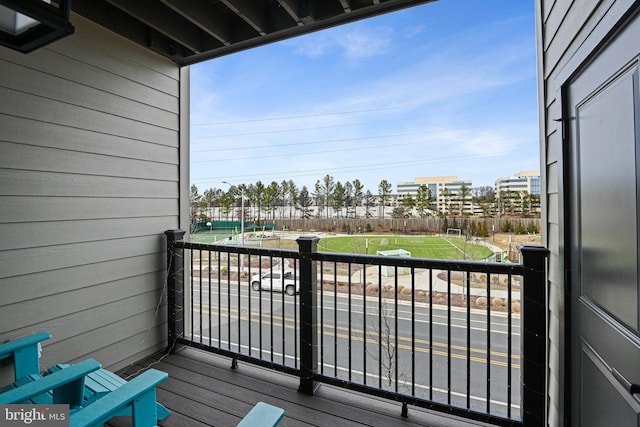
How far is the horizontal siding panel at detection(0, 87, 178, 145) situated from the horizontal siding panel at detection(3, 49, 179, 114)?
0.19 m

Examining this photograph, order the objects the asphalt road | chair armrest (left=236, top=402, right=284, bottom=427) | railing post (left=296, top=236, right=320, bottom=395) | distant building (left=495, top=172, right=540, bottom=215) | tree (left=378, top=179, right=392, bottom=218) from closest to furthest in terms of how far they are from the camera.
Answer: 1. chair armrest (left=236, top=402, right=284, bottom=427)
2. railing post (left=296, top=236, right=320, bottom=395)
3. distant building (left=495, top=172, right=540, bottom=215)
4. the asphalt road
5. tree (left=378, top=179, right=392, bottom=218)

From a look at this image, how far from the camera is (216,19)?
Answer: 7.93 feet

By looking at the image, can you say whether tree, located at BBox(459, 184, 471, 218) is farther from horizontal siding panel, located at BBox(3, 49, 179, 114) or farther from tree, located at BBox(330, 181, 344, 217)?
horizontal siding panel, located at BBox(3, 49, 179, 114)

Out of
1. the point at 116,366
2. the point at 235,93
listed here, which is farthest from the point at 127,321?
the point at 235,93

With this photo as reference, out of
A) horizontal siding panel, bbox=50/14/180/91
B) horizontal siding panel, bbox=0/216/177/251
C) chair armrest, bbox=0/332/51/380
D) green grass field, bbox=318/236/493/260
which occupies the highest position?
horizontal siding panel, bbox=50/14/180/91

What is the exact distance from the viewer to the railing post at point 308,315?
2.02m

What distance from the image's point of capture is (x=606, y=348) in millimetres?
1016

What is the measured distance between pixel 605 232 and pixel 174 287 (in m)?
2.86

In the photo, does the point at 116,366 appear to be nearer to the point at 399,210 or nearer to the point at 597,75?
the point at 597,75

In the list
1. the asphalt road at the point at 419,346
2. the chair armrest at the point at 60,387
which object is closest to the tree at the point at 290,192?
the asphalt road at the point at 419,346

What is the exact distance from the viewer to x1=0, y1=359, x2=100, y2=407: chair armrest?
1.20m

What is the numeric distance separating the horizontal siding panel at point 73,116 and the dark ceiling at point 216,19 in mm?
692

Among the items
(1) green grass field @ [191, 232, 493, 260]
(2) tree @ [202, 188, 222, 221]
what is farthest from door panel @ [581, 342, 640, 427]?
(2) tree @ [202, 188, 222, 221]

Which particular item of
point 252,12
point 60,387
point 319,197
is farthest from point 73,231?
point 319,197
